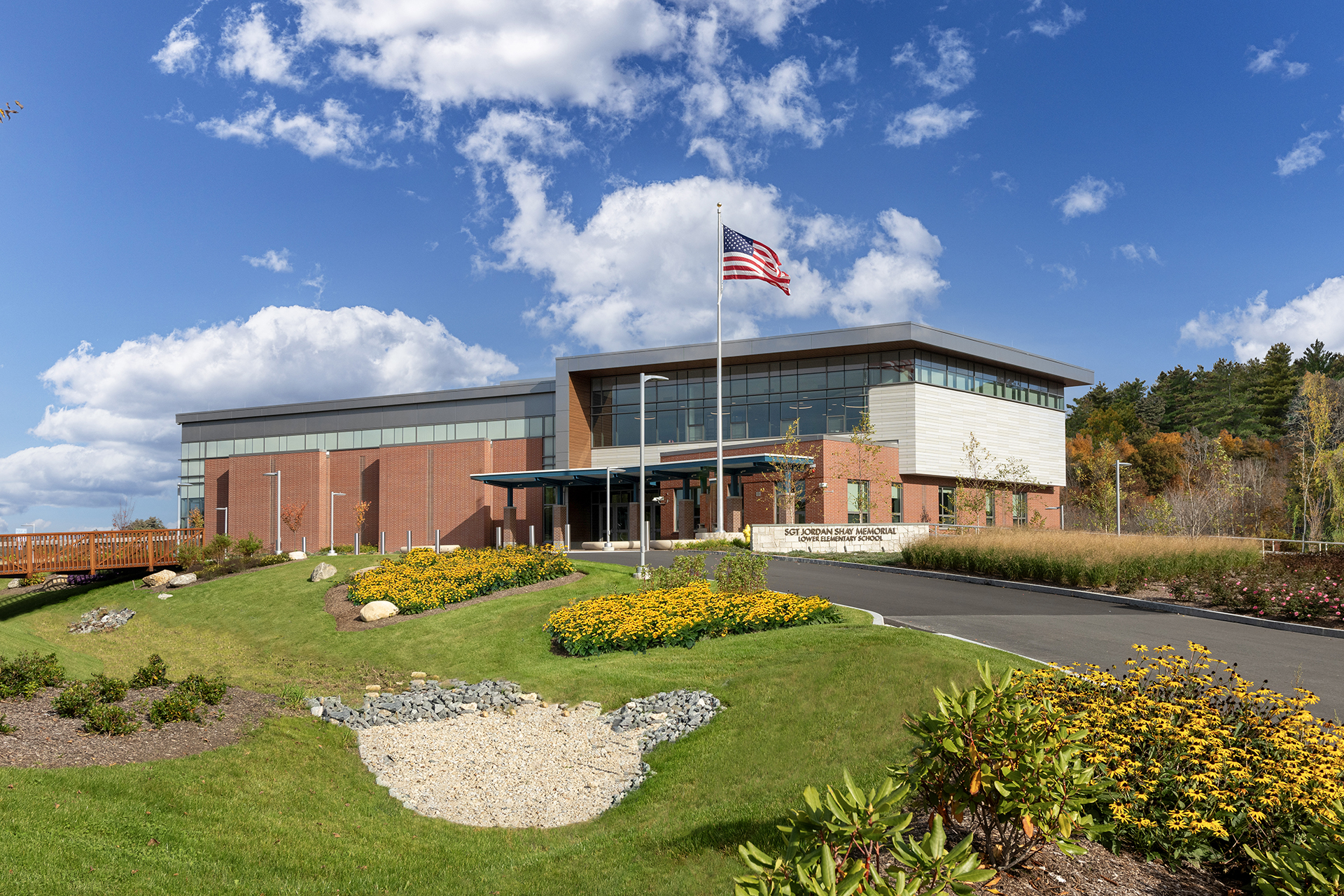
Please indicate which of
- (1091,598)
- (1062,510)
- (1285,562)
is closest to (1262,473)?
(1062,510)

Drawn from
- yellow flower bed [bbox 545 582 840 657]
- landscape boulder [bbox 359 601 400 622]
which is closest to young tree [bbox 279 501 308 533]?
landscape boulder [bbox 359 601 400 622]

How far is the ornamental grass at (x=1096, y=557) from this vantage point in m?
21.5

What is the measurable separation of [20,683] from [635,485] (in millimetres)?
39400

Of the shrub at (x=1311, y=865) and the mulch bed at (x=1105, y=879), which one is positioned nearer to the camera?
the shrub at (x=1311, y=865)

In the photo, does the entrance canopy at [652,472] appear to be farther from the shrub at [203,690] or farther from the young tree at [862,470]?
the shrub at [203,690]

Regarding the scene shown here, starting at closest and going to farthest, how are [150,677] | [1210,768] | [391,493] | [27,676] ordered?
[1210,768], [27,676], [150,677], [391,493]

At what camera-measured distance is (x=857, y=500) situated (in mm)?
43594

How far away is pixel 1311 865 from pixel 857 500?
3979 centimetres

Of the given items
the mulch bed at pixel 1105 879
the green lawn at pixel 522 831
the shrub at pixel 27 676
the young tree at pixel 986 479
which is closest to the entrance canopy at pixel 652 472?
the young tree at pixel 986 479

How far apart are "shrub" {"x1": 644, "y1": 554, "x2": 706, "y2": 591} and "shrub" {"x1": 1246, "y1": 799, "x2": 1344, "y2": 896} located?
13.6 meters

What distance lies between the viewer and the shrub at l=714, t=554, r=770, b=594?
17422mm

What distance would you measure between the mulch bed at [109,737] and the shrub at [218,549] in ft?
80.7

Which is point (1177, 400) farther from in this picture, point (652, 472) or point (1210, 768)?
point (1210, 768)

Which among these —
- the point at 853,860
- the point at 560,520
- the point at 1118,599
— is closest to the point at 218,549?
the point at 560,520
